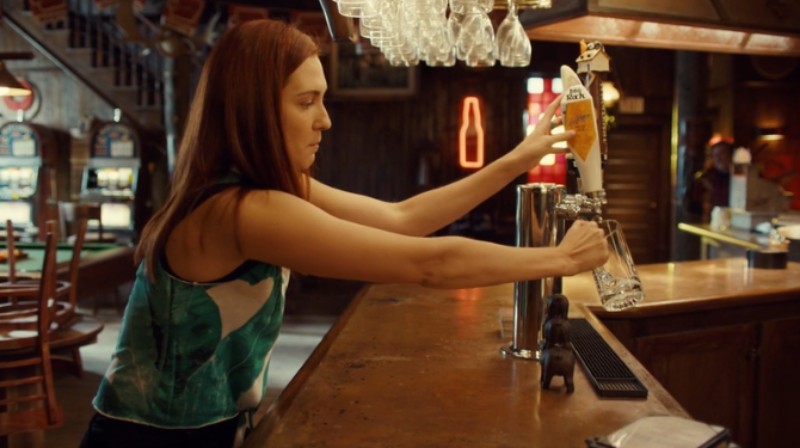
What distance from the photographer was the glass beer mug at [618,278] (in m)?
1.58

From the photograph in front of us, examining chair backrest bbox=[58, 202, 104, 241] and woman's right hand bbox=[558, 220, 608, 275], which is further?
chair backrest bbox=[58, 202, 104, 241]

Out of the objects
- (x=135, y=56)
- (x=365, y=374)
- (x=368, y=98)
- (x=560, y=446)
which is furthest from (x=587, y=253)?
(x=135, y=56)

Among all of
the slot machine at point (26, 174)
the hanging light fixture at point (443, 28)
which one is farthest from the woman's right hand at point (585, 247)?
the slot machine at point (26, 174)

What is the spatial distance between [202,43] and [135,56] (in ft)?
6.00

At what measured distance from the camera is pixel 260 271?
136 centimetres

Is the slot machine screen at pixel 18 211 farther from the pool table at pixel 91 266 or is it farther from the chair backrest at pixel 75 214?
the pool table at pixel 91 266

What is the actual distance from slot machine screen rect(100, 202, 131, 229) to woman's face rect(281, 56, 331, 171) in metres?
7.60

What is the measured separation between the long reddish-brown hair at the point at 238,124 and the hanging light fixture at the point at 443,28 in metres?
0.98

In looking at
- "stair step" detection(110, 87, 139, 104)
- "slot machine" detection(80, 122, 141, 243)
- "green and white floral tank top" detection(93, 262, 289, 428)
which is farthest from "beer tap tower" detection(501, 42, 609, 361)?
"stair step" detection(110, 87, 139, 104)

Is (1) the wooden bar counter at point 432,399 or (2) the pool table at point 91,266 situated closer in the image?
(1) the wooden bar counter at point 432,399

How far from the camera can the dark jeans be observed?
135 cm

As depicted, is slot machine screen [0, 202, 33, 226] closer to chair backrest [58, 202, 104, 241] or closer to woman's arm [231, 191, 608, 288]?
chair backrest [58, 202, 104, 241]

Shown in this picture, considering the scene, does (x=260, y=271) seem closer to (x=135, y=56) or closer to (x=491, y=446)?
(x=491, y=446)

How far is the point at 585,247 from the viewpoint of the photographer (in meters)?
1.37
